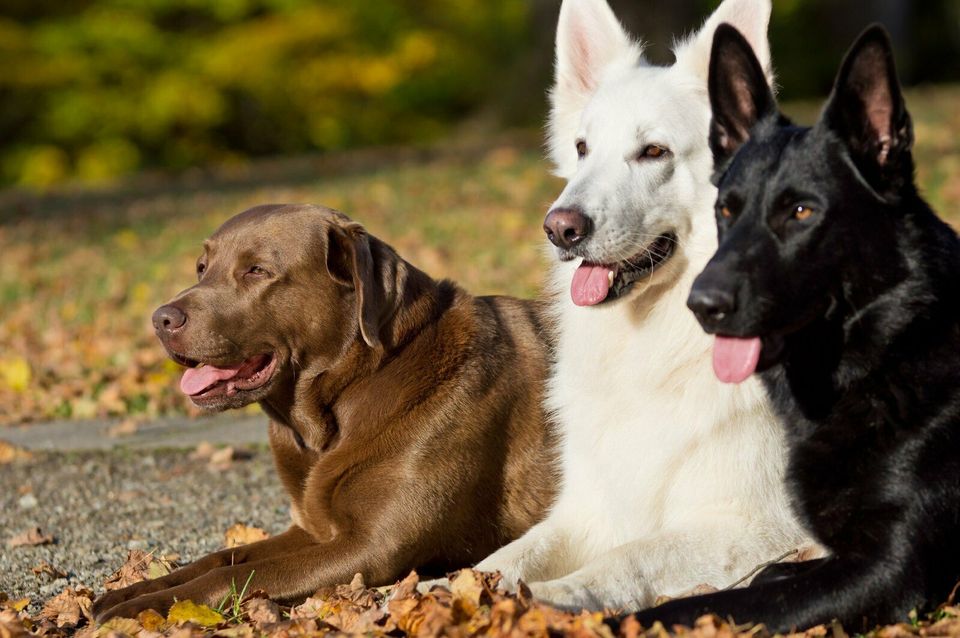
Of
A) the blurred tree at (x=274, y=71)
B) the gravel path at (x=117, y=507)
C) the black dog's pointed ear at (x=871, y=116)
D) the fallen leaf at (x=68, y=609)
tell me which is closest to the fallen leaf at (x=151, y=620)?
the fallen leaf at (x=68, y=609)

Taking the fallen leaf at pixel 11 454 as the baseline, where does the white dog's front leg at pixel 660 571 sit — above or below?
above

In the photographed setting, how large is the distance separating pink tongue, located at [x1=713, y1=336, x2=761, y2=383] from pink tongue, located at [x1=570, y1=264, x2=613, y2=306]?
718mm

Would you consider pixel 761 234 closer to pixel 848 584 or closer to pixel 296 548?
pixel 848 584

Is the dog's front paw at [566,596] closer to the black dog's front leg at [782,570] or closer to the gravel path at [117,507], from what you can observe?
the black dog's front leg at [782,570]

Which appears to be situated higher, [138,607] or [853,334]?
[853,334]

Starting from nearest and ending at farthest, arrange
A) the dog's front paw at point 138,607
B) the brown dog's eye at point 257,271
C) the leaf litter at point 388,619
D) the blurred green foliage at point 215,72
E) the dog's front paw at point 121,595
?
the leaf litter at point 388,619
the dog's front paw at point 138,607
the dog's front paw at point 121,595
the brown dog's eye at point 257,271
the blurred green foliage at point 215,72

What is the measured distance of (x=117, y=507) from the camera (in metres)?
5.61

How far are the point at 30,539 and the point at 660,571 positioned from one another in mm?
2721

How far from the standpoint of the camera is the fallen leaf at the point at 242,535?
493 cm

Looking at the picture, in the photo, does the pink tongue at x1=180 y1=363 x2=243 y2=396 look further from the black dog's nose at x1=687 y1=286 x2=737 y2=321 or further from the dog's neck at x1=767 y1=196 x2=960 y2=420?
the dog's neck at x1=767 y1=196 x2=960 y2=420

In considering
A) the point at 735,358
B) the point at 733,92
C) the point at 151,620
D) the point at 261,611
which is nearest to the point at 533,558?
the point at 261,611

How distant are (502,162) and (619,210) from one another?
13158mm

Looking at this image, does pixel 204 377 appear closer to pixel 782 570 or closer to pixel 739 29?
pixel 782 570

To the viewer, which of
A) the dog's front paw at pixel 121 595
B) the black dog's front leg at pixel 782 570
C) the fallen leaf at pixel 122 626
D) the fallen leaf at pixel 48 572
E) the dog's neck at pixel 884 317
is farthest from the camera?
the fallen leaf at pixel 48 572
